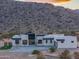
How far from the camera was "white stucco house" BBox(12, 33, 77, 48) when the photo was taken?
6.43 meters

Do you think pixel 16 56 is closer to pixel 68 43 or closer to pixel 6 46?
pixel 6 46

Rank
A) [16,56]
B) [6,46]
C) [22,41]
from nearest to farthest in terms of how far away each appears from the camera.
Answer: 1. [16,56]
2. [6,46]
3. [22,41]

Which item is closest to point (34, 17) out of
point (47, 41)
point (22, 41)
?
point (22, 41)

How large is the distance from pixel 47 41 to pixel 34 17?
4.37m

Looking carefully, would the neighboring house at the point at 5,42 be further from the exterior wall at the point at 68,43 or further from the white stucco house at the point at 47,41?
the exterior wall at the point at 68,43

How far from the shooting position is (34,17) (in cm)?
1098

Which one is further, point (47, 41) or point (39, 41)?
point (39, 41)

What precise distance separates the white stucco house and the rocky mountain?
194 centimetres

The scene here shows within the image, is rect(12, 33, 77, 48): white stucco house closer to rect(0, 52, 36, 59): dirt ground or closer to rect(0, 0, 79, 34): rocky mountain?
rect(0, 52, 36, 59): dirt ground

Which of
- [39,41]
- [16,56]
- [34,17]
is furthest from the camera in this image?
[34,17]

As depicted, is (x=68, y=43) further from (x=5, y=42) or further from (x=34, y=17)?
(x=34, y=17)

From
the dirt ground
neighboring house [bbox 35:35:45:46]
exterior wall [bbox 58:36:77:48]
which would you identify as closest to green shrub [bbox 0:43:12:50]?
neighboring house [bbox 35:35:45:46]

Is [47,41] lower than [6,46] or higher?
higher

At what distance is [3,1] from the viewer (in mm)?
12656
